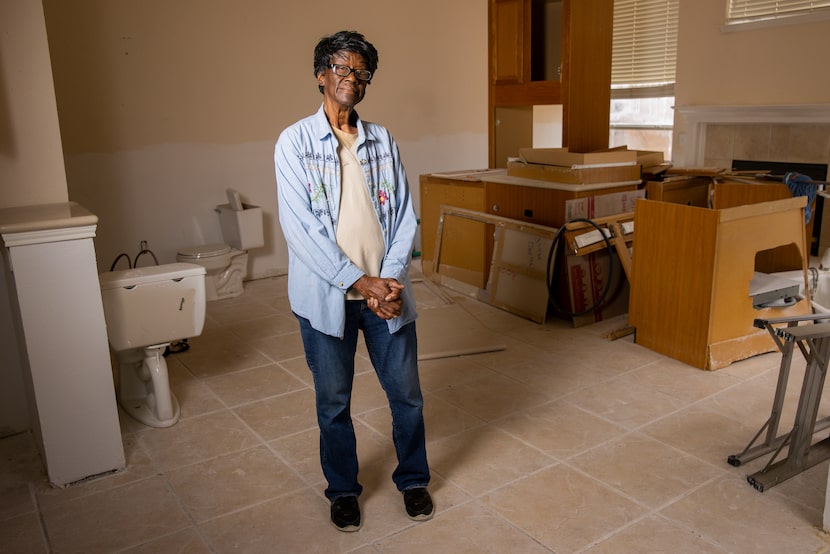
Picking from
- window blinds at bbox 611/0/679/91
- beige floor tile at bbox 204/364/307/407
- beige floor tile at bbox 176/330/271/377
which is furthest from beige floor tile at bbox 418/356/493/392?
window blinds at bbox 611/0/679/91

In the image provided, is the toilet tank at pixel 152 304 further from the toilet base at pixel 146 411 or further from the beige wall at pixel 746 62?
the beige wall at pixel 746 62

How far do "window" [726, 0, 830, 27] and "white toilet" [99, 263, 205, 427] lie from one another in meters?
4.26

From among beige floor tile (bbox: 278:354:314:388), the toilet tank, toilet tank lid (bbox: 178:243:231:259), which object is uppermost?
the toilet tank

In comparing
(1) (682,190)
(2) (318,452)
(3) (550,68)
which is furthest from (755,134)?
(2) (318,452)

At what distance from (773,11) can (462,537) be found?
4.52m

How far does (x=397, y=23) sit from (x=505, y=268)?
2399mm

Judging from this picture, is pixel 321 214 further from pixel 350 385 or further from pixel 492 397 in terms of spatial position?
pixel 492 397

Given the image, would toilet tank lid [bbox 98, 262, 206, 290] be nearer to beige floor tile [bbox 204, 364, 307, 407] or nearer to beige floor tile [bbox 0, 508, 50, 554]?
beige floor tile [bbox 204, 364, 307, 407]

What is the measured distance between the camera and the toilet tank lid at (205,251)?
458 centimetres

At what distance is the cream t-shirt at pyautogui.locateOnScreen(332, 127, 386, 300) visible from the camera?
1.98m

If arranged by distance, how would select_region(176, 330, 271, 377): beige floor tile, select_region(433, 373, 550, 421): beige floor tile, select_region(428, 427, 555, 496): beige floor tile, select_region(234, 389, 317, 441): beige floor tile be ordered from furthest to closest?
select_region(176, 330, 271, 377): beige floor tile → select_region(433, 373, 550, 421): beige floor tile → select_region(234, 389, 317, 441): beige floor tile → select_region(428, 427, 555, 496): beige floor tile

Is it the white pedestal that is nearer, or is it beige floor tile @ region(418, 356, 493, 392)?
the white pedestal

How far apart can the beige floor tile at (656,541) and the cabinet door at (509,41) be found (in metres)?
3.32

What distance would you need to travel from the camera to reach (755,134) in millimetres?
5168
